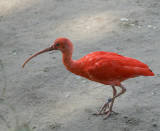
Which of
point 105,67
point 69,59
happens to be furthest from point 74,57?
point 105,67

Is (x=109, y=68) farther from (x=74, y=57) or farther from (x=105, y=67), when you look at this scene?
(x=74, y=57)

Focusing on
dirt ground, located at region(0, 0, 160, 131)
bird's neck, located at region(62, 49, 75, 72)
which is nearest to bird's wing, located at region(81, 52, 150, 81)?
bird's neck, located at region(62, 49, 75, 72)

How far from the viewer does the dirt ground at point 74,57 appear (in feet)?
13.1

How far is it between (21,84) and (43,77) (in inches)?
16.9

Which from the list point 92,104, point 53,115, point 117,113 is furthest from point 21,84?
point 117,113

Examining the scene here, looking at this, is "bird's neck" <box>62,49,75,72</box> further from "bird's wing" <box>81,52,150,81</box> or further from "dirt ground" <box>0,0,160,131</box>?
"dirt ground" <box>0,0,160,131</box>

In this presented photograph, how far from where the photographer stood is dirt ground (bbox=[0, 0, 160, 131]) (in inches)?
158

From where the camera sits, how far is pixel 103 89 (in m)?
4.69

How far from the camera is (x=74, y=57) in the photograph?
5648mm

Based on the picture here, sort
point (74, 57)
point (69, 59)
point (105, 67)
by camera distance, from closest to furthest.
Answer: point (105, 67) → point (69, 59) → point (74, 57)

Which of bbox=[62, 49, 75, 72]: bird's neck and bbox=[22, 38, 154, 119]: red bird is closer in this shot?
bbox=[22, 38, 154, 119]: red bird

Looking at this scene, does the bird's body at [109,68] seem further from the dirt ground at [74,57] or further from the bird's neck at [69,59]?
the dirt ground at [74,57]

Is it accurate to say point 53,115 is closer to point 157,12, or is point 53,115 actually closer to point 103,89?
point 103,89

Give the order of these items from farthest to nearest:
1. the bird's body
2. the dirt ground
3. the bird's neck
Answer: the dirt ground, the bird's neck, the bird's body
